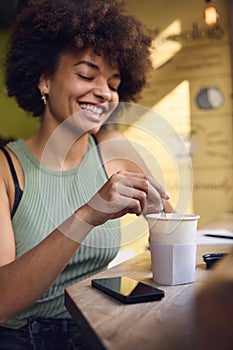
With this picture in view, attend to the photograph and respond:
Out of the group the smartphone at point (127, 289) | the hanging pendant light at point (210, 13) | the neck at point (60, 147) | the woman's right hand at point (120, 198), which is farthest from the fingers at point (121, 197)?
the hanging pendant light at point (210, 13)

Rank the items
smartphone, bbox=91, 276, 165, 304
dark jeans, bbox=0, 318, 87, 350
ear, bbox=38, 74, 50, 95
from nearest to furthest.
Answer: smartphone, bbox=91, 276, 165, 304 → dark jeans, bbox=0, 318, 87, 350 → ear, bbox=38, 74, 50, 95

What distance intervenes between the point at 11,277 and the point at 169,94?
173 centimetres

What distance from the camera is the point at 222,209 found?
214cm

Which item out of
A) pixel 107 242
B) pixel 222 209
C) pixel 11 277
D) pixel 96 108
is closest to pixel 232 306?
pixel 11 277

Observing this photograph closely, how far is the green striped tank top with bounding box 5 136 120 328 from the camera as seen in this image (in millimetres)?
1120

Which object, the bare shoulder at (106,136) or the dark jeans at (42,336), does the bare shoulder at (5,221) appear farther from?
the bare shoulder at (106,136)

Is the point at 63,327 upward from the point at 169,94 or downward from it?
downward

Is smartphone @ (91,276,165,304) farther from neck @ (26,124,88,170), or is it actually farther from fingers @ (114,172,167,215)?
neck @ (26,124,88,170)

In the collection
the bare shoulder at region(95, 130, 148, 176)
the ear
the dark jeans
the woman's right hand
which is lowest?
the dark jeans

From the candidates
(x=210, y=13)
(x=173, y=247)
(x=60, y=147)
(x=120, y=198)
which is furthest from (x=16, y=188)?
(x=210, y=13)

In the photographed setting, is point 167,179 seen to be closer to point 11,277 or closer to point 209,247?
point 209,247

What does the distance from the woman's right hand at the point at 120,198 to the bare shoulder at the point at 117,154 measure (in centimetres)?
50

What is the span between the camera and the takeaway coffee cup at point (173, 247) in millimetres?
736

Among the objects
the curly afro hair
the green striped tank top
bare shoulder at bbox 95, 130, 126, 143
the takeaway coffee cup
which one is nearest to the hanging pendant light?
the curly afro hair
